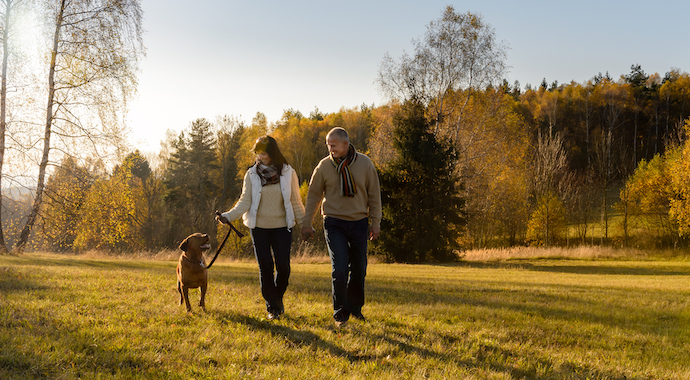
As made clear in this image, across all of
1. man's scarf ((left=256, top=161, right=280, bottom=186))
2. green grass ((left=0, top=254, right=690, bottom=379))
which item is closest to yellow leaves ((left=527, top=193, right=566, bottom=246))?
A: green grass ((left=0, top=254, right=690, bottom=379))

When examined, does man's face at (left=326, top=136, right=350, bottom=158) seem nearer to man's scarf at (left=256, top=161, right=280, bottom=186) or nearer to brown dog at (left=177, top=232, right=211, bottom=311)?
man's scarf at (left=256, top=161, right=280, bottom=186)

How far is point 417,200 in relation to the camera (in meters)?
20.8

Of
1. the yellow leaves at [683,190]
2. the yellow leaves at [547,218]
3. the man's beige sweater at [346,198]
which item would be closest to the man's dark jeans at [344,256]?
the man's beige sweater at [346,198]

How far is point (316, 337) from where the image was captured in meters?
4.35

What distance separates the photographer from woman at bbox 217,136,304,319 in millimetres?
5148

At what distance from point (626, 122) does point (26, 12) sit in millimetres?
70682

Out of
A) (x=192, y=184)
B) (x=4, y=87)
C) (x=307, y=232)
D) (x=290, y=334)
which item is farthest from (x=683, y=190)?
(x=192, y=184)

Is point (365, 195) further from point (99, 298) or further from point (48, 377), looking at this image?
point (99, 298)

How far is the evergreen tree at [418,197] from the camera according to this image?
2039 cm

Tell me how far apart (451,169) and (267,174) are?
1702 cm

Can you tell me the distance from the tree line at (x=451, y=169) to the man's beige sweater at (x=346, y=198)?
45.5ft

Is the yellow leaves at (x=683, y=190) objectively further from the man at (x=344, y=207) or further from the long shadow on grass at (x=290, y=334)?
the long shadow on grass at (x=290, y=334)

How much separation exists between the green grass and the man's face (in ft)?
6.34

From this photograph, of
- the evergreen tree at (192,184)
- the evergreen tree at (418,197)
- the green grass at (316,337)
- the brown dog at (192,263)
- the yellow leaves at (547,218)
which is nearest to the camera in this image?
the green grass at (316,337)
